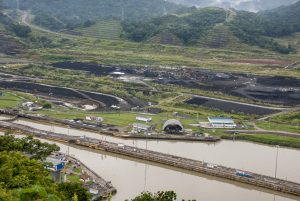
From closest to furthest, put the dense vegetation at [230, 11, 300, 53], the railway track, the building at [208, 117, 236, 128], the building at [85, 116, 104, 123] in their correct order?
the railway track → the building at [208, 117, 236, 128] → the building at [85, 116, 104, 123] → the dense vegetation at [230, 11, 300, 53]

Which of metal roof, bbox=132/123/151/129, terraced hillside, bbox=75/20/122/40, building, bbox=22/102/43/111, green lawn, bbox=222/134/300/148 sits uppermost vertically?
terraced hillside, bbox=75/20/122/40

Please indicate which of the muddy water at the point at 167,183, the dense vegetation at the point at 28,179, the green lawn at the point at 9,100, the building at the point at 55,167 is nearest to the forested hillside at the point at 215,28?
the green lawn at the point at 9,100

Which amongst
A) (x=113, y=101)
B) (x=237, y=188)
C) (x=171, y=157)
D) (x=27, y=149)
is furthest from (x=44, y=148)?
(x=113, y=101)

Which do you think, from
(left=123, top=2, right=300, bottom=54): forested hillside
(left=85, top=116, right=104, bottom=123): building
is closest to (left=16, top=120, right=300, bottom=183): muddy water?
(left=85, top=116, right=104, bottom=123): building

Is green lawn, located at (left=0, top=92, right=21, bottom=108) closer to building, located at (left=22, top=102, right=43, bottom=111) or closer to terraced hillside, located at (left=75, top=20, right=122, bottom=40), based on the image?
building, located at (left=22, top=102, right=43, bottom=111)

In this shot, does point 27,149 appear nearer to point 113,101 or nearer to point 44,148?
point 44,148

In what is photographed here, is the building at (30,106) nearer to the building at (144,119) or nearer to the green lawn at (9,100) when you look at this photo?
the green lawn at (9,100)
